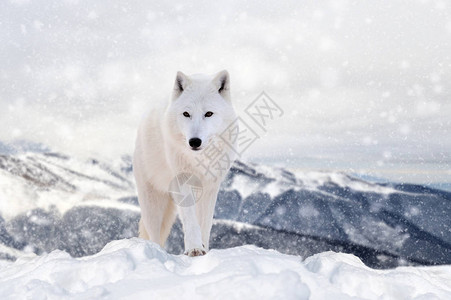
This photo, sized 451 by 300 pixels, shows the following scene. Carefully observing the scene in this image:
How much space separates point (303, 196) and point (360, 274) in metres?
20.8

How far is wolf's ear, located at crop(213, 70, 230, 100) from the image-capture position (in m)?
4.71

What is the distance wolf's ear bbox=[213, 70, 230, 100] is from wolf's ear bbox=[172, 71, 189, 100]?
0.35 meters

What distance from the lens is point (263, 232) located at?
49.4 ft

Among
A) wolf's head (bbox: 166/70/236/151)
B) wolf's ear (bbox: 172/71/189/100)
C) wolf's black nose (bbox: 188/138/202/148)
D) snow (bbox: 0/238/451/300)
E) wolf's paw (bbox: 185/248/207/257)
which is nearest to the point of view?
snow (bbox: 0/238/451/300)

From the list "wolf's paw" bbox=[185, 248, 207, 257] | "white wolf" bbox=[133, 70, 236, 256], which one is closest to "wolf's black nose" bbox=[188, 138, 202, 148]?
"white wolf" bbox=[133, 70, 236, 256]

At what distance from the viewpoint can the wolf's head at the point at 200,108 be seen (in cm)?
429

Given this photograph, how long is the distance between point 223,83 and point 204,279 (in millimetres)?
2870

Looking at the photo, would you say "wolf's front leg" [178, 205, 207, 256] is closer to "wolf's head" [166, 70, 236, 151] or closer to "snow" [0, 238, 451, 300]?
"wolf's head" [166, 70, 236, 151]

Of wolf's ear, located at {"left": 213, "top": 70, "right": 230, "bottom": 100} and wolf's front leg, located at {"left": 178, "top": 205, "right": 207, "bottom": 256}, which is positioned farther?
wolf's ear, located at {"left": 213, "top": 70, "right": 230, "bottom": 100}

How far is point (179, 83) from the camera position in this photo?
473cm

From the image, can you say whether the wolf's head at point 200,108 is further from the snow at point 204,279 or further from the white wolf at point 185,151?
the snow at point 204,279

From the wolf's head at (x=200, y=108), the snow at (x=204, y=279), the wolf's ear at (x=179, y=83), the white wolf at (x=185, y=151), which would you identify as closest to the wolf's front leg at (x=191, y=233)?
the white wolf at (x=185, y=151)

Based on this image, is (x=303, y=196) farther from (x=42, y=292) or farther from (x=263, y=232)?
(x=42, y=292)

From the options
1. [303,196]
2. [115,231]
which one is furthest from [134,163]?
[303,196]
